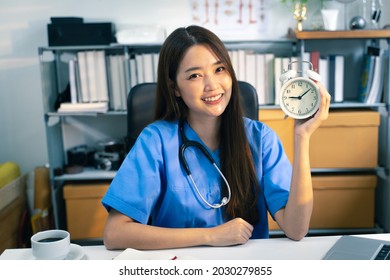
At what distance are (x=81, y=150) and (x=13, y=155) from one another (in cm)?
47

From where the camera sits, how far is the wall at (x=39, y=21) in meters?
2.87

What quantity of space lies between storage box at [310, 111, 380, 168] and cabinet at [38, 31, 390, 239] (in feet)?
0.15

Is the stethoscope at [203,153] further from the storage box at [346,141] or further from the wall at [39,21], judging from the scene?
the wall at [39,21]

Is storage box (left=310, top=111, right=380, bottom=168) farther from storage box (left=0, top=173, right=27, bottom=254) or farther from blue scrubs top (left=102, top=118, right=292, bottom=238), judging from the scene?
storage box (left=0, top=173, right=27, bottom=254)

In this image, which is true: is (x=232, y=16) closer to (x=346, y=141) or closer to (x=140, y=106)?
(x=346, y=141)

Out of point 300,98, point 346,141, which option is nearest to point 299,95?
point 300,98

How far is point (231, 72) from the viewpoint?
1364mm

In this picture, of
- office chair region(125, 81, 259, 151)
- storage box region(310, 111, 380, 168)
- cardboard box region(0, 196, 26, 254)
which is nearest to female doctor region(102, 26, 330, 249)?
office chair region(125, 81, 259, 151)

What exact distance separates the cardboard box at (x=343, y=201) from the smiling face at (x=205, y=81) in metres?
1.51

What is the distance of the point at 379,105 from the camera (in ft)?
8.69

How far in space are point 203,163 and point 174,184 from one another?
0.33 feet
